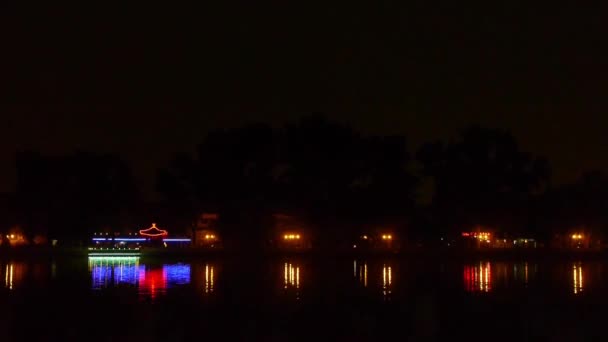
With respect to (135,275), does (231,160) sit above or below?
above

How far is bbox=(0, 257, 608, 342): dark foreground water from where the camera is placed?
76.3 ft

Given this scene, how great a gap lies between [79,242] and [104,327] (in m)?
74.8

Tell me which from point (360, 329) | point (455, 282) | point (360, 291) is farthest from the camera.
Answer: point (455, 282)

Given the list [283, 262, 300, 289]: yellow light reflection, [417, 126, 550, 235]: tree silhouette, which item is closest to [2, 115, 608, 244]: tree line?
[417, 126, 550, 235]: tree silhouette

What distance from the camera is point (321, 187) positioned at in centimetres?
8788

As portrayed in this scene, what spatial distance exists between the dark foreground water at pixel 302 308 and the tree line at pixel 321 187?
132 ft

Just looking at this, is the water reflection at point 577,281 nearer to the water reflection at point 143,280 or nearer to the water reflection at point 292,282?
the water reflection at point 292,282

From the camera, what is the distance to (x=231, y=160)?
8862 centimetres

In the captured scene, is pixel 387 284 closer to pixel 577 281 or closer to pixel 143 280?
pixel 577 281

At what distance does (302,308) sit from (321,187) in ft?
192

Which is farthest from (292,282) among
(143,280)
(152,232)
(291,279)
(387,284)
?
(152,232)

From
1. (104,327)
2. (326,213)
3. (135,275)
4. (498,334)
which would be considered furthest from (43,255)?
(498,334)

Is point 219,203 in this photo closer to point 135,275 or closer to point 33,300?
point 135,275

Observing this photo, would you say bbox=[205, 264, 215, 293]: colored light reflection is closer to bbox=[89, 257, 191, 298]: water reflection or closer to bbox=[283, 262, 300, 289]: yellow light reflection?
bbox=[89, 257, 191, 298]: water reflection
